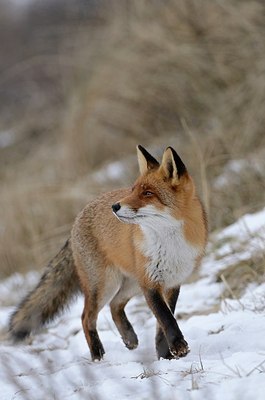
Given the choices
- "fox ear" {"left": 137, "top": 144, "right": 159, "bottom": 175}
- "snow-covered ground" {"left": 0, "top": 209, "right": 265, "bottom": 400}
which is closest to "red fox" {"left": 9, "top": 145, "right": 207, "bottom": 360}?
"fox ear" {"left": 137, "top": 144, "right": 159, "bottom": 175}

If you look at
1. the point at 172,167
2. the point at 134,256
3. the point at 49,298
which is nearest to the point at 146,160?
the point at 172,167

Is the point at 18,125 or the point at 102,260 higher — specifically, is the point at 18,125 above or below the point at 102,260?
above

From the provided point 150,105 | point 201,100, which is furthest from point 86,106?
point 201,100

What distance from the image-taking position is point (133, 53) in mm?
11680

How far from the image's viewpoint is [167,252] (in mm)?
4516

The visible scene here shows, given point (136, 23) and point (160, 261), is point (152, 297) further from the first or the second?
point (136, 23)

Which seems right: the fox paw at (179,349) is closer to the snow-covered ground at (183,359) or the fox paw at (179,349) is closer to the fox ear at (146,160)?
the snow-covered ground at (183,359)

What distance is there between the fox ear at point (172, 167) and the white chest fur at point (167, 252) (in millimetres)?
280

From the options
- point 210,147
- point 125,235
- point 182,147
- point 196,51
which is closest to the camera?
point 125,235

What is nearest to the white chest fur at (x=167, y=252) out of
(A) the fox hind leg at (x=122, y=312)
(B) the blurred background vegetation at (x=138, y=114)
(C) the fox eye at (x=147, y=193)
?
(C) the fox eye at (x=147, y=193)

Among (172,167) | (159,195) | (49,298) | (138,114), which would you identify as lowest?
(49,298)

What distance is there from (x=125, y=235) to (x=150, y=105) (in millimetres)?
7155

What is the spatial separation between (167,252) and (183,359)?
686 millimetres

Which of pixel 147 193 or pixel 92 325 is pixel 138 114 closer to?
pixel 92 325
